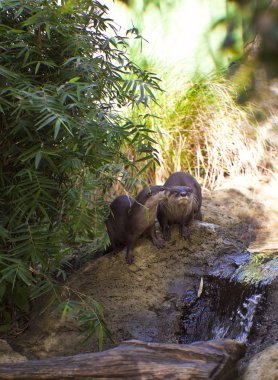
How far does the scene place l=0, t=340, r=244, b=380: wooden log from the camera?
196cm

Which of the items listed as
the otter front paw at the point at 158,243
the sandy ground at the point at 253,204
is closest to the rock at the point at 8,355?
the otter front paw at the point at 158,243

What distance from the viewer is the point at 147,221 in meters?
3.08

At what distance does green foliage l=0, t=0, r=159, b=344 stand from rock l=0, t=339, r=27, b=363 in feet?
0.75

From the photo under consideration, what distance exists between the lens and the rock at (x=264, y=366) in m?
1.95

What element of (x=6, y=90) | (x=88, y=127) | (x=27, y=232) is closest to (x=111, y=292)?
(x=27, y=232)

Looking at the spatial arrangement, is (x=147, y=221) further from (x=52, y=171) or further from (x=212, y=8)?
(x=212, y=8)

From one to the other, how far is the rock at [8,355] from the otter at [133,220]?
85 cm

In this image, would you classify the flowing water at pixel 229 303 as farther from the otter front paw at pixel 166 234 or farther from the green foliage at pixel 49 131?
the green foliage at pixel 49 131

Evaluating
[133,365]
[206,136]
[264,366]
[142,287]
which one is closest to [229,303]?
[142,287]

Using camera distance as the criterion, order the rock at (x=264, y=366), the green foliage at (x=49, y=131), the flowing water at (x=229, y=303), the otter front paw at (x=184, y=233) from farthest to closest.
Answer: the otter front paw at (x=184, y=233), the flowing water at (x=229, y=303), the green foliage at (x=49, y=131), the rock at (x=264, y=366)

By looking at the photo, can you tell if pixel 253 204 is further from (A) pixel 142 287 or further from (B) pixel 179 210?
(A) pixel 142 287

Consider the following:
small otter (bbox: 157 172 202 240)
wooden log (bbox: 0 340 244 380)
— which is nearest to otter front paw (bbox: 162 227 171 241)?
small otter (bbox: 157 172 202 240)

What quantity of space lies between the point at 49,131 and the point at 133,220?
93 cm

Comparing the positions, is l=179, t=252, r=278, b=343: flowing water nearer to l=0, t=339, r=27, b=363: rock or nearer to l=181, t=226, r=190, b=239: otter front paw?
l=181, t=226, r=190, b=239: otter front paw
